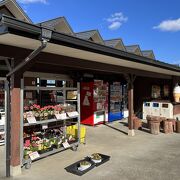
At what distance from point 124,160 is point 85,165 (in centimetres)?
137

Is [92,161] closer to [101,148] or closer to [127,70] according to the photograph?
[101,148]

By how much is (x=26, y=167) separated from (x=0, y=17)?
12.5 ft

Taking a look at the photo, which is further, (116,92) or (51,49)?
(116,92)

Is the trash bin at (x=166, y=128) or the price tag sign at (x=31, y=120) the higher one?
the price tag sign at (x=31, y=120)

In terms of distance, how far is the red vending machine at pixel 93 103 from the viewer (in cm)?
1267

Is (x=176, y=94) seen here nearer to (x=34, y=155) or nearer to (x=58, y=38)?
(x=34, y=155)

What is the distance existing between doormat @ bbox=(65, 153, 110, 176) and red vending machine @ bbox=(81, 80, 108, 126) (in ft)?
19.4

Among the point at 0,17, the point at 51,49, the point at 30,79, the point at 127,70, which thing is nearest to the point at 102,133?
the point at 127,70

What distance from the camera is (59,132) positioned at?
798cm

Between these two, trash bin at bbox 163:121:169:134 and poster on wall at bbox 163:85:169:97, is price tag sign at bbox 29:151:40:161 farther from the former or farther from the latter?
poster on wall at bbox 163:85:169:97

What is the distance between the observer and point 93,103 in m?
12.7

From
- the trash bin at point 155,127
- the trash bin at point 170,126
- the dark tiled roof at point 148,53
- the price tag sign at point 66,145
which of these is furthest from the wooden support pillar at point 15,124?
the dark tiled roof at point 148,53

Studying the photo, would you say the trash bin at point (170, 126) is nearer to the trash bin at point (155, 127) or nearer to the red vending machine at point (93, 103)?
the trash bin at point (155, 127)

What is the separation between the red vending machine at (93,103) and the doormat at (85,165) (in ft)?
19.4
